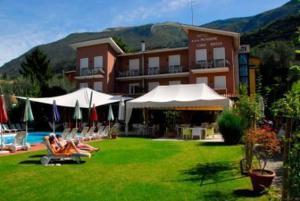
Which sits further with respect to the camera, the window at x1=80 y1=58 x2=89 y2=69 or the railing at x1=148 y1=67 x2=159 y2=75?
the window at x1=80 y1=58 x2=89 y2=69

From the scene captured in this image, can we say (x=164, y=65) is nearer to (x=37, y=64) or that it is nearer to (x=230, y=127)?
(x=230, y=127)

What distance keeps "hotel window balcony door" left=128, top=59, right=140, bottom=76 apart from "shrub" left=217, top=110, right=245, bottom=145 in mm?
22518

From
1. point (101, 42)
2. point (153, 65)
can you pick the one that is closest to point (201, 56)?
point (153, 65)

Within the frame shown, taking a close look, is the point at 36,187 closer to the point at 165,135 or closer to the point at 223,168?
the point at 223,168

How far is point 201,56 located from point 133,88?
9.19 meters

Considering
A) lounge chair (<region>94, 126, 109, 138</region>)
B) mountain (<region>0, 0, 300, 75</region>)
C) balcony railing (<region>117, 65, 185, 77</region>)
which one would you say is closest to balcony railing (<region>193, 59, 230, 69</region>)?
balcony railing (<region>117, 65, 185, 77</region>)

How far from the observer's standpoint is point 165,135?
24469mm

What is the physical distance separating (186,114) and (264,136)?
25.3m

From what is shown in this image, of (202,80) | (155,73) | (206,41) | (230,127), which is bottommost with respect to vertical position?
(230,127)

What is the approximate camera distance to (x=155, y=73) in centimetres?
3731

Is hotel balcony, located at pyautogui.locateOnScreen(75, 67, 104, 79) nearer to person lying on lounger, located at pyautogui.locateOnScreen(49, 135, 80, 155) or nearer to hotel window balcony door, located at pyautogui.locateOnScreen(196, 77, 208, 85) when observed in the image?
hotel window balcony door, located at pyautogui.locateOnScreen(196, 77, 208, 85)

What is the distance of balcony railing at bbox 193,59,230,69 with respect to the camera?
33062 mm

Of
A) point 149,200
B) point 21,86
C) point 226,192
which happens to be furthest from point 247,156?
point 21,86

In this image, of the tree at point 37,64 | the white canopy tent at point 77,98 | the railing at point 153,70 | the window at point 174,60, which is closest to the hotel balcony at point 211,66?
the window at point 174,60
